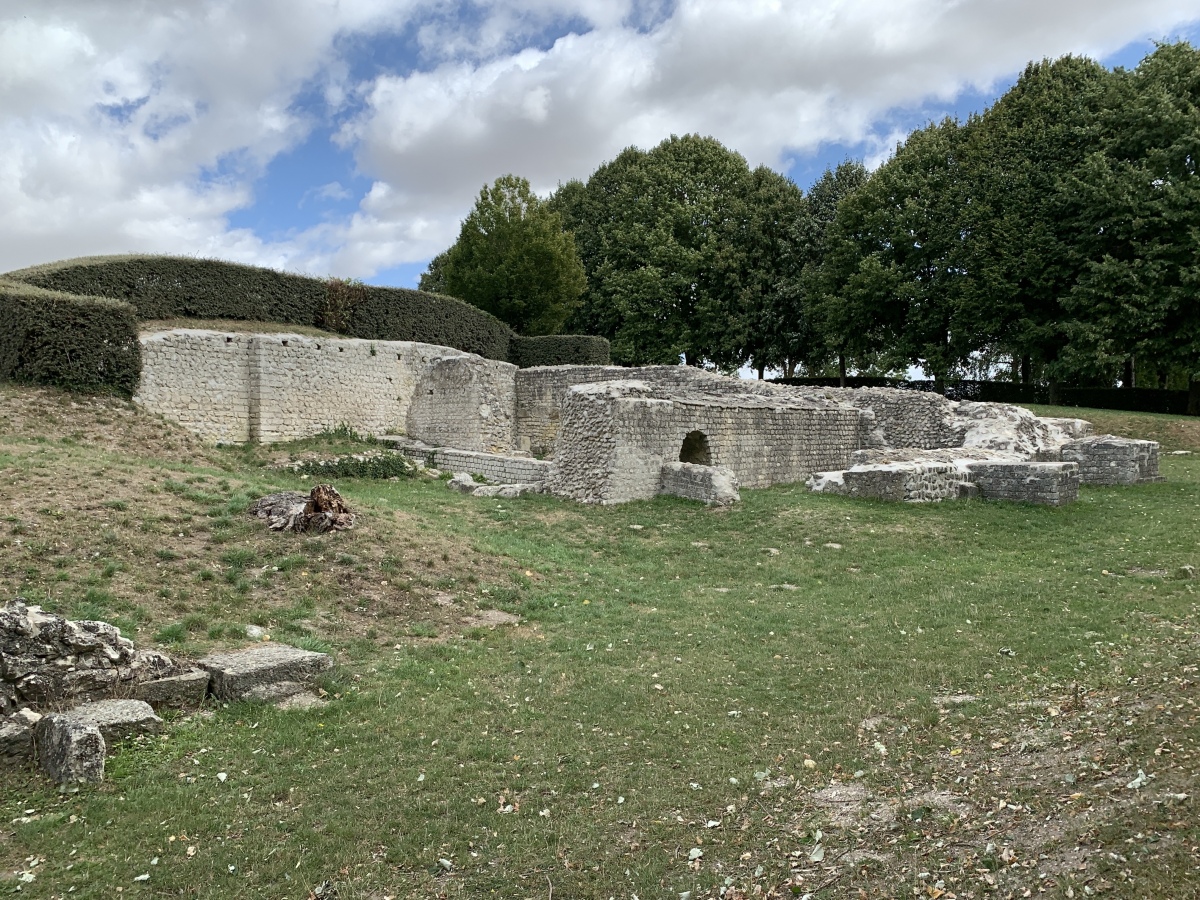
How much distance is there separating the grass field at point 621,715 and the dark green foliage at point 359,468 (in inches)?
223

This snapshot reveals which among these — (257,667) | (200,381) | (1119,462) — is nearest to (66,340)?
(200,381)

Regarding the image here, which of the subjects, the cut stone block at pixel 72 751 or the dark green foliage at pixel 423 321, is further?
the dark green foliage at pixel 423 321

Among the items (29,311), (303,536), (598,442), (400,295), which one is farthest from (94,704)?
(400,295)

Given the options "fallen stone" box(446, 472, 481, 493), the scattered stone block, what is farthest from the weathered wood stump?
the scattered stone block

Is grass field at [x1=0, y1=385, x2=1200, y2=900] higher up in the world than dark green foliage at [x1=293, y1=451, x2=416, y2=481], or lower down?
lower down

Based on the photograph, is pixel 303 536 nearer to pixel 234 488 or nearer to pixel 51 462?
pixel 234 488

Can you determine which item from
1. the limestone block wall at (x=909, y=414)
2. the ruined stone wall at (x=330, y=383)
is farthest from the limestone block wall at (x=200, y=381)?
the limestone block wall at (x=909, y=414)

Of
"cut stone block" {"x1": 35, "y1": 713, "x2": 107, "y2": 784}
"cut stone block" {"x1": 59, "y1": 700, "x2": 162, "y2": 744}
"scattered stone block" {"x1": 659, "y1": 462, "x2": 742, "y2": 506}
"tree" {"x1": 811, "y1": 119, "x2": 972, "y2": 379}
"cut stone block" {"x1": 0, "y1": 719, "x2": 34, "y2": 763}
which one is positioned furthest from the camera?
"tree" {"x1": 811, "y1": 119, "x2": 972, "y2": 379}

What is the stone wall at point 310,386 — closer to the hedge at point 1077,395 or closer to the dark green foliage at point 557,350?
the dark green foliage at point 557,350

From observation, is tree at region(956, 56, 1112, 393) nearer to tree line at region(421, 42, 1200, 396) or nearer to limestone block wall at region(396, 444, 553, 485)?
tree line at region(421, 42, 1200, 396)

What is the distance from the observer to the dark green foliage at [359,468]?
16.9 metres

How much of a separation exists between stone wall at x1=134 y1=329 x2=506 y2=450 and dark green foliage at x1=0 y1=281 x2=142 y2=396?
820mm

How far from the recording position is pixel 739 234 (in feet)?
127

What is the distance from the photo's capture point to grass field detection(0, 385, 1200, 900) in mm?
3855
